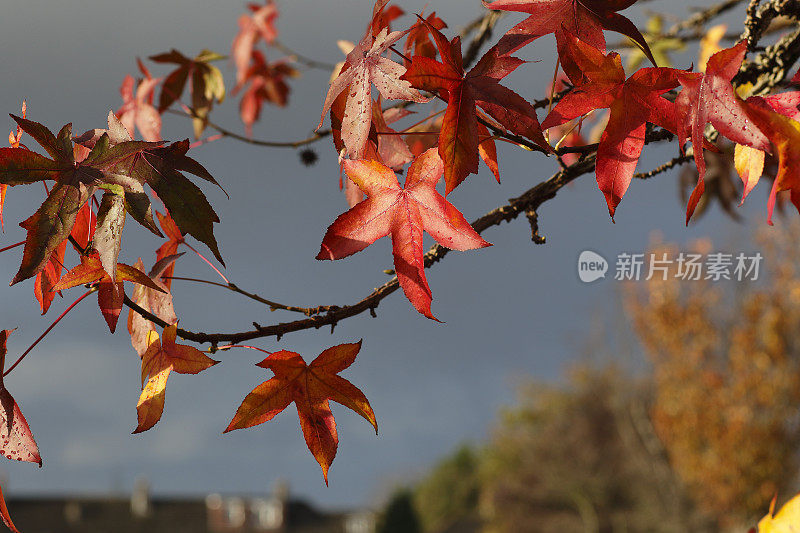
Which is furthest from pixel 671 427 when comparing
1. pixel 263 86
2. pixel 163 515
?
pixel 163 515

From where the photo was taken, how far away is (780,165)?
666 millimetres

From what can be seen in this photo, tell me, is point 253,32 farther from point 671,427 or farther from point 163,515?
point 163,515

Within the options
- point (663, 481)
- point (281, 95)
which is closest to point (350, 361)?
point (281, 95)

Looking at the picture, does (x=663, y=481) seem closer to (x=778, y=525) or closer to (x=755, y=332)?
(x=755, y=332)

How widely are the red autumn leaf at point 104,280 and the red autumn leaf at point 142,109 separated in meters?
0.51

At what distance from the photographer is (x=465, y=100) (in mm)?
678

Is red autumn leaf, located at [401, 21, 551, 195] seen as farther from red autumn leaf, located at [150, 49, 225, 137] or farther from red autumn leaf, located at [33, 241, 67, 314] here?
red autumn leaf, located at [150, 49, 225, 137]

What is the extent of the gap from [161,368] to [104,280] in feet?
0.39

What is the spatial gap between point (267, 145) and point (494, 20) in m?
0.63

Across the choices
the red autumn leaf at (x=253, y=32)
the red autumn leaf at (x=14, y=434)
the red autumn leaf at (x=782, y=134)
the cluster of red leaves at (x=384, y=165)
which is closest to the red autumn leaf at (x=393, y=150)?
the cluster of red leaves at (x=384, y=165)

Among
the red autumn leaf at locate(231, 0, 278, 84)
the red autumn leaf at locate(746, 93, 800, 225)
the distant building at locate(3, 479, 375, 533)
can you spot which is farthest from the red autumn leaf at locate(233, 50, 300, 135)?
the distant building at locate(3, 479, 375, 533)

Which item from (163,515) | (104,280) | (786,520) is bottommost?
(163,515)

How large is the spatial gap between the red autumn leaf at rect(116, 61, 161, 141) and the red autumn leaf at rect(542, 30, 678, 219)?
77 centimetres

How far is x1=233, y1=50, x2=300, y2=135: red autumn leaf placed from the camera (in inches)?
97.0
